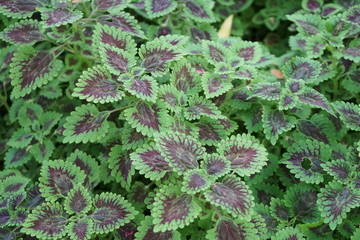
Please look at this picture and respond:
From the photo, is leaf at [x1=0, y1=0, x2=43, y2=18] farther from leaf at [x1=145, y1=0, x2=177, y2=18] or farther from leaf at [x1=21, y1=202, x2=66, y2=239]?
leaf at [x1=21, y1=202, x2=66, y2=239]

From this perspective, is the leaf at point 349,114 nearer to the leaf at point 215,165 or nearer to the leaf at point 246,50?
the leaf at point 246,50

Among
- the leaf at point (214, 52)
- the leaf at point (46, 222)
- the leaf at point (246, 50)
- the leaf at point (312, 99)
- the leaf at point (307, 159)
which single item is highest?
the leaf at point (214, 52)

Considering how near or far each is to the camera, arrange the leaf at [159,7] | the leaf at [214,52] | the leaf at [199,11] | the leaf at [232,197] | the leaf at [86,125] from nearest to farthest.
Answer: the leaf at [232,197]
the leaf at [86,125]
the leaf at [214,52]
the leaf at [159,7]
the leaf at [199,11]

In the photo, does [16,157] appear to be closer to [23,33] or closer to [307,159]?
[23,33]

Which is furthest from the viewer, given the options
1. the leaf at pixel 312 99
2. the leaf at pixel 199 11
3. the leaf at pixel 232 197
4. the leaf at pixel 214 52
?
the leaf at pixel 199 11

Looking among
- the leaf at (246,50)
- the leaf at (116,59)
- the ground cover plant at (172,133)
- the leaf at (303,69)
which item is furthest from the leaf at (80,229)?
the leaf at (303,69)

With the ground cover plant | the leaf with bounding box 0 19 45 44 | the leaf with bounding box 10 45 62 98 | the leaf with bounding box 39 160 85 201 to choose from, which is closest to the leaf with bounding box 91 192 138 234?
the ground cover plant

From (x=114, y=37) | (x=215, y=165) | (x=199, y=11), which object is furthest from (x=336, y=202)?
(x=199, y=11)
